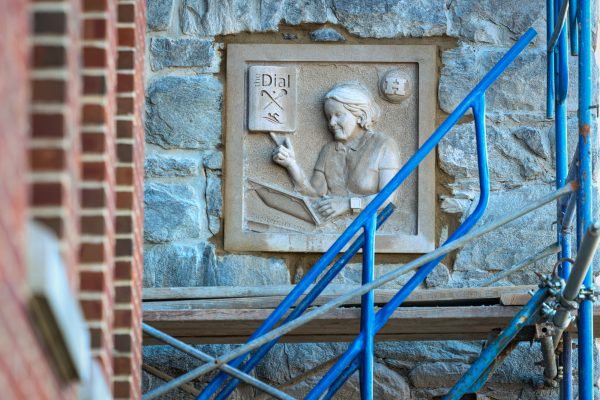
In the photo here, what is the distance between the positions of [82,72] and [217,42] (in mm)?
3666

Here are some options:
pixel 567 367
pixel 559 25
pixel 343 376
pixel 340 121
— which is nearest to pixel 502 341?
pixel 343 376

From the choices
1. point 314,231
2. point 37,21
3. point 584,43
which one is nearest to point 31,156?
point 37,21

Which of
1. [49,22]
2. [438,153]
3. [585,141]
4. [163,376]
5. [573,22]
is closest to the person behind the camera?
[49,22]

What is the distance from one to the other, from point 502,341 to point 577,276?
1.68 ft

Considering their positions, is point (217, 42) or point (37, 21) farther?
point (217, 42)

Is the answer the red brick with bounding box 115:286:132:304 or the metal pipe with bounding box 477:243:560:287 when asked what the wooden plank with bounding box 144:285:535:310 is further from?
the red brick with bounding box 115:286:132:304

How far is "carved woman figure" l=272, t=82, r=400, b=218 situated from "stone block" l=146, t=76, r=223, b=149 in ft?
1.16

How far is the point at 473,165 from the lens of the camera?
657cm

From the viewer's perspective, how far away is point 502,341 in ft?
16.8

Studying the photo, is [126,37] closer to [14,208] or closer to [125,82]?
[125,82]

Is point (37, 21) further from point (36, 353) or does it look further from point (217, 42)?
point (217, 42)

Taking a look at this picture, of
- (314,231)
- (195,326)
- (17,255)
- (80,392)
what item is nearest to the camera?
(17,255)

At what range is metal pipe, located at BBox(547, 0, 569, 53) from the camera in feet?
16.8

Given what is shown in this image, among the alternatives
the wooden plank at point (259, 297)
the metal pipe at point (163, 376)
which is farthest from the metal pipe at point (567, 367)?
the metal pipe at point (163, 376)
